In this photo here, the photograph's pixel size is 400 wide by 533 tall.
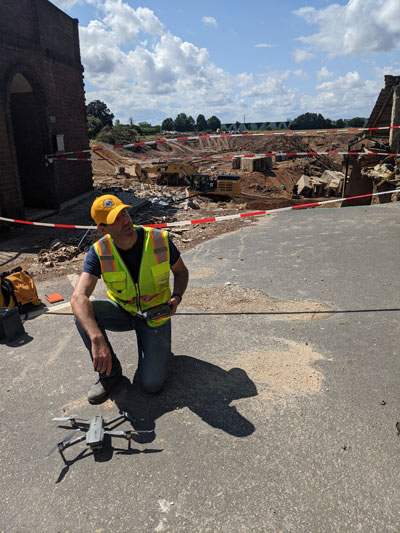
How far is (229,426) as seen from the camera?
2.85 metres

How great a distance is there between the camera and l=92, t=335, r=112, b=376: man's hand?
2744 millimetres

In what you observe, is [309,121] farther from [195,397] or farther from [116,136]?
[195,397]

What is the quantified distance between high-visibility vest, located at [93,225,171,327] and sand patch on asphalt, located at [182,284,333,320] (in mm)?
1681

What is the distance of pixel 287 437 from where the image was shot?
2.73 meters

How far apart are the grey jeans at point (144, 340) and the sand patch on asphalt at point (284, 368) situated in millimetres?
794

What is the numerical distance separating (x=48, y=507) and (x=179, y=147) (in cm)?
5035

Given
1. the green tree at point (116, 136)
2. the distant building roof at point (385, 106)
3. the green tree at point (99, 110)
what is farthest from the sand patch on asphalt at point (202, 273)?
the green tree at point (99, 110)

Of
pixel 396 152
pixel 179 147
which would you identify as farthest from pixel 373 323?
pixel 179 147

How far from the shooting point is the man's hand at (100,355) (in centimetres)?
274

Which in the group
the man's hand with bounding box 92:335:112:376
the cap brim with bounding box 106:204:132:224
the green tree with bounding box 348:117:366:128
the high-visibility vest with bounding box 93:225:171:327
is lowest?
the man's hand with bounding box 92:335:112:376

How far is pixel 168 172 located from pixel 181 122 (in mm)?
64520

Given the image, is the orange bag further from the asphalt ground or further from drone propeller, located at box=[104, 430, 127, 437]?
drone propeller, located at box=[104, 430, 127, 437]

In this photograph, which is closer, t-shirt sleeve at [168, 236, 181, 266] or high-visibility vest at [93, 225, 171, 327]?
high-visibility vest at [93, 225, 171, 327]

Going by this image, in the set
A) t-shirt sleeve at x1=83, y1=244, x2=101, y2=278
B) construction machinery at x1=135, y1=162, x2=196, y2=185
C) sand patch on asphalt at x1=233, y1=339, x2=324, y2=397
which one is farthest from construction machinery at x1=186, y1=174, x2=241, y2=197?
t-shirt sleeve at x1=83, y1=244, x2=101, y2=278
